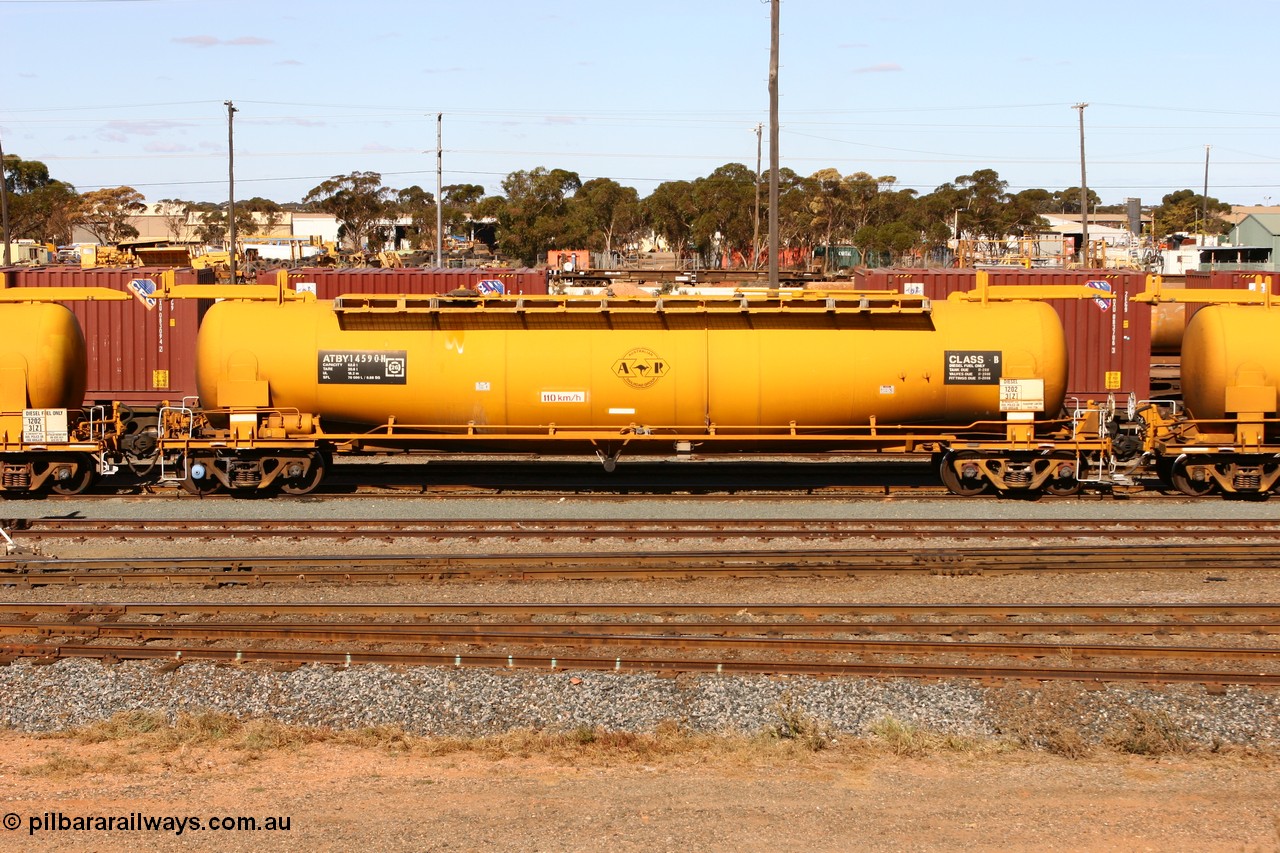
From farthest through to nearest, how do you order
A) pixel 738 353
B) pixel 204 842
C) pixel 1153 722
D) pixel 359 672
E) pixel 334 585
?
pixel 738 353, pixel 334 585, pixel 359 672, pixel 1153 722, pixel 204 842

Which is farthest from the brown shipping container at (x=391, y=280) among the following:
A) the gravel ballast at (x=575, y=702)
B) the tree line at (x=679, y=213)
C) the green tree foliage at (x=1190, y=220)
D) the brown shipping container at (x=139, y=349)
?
the green tree foliage at (x=1190, y=220)

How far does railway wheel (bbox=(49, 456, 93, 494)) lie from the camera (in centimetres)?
1916

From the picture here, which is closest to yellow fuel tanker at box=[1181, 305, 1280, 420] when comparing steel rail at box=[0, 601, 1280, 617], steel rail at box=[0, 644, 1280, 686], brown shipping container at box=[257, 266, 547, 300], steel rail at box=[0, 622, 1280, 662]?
steel rail at box=[0, 601, 1280, 617]

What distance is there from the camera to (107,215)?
9400 centimetres

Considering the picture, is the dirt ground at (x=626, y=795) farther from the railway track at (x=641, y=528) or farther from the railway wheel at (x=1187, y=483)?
the railway wheel at (x=1187, y=483)

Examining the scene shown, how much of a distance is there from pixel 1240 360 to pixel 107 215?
93310mm

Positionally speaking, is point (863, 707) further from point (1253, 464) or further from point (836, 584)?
point (1253, 464)

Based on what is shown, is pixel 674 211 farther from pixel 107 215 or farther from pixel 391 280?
pixel 391 280

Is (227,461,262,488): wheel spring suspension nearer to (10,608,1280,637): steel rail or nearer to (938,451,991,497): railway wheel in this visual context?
(10,608,1280,637): steel rail

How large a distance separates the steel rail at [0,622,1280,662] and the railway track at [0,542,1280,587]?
1.82 m

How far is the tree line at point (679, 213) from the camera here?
8956 cm

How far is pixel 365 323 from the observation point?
61.6 ft

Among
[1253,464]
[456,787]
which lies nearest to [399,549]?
[456,787]

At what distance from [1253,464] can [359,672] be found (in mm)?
14974
